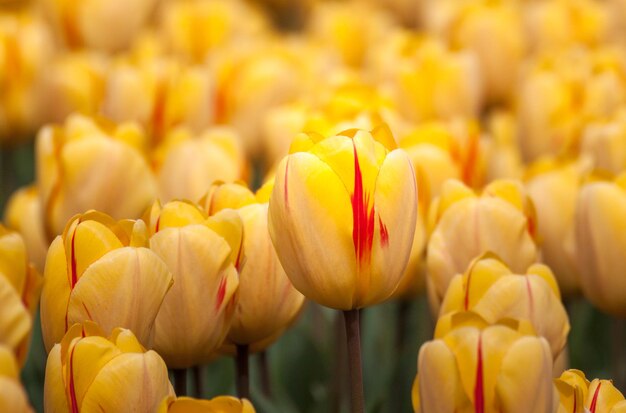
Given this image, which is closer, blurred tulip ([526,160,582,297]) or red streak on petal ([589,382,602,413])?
red streak on petal ([589,382,602,413])

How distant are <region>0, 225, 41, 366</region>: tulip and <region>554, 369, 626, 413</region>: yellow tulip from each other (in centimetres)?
37

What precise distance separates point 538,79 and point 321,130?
0.49m

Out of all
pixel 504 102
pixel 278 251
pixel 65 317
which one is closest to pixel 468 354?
pixel 278 251

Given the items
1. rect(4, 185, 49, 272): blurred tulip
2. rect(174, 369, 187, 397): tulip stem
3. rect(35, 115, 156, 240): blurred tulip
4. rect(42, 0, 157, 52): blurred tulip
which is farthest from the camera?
rect(42, 0, 157, 52): blurred tulip

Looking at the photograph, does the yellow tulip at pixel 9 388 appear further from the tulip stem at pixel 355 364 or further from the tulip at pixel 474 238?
the tulip at pixel 474 238

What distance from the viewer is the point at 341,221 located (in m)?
0.75

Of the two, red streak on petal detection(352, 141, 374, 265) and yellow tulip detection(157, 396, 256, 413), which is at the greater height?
red streak on petal detection(352, 141, 374, 265)

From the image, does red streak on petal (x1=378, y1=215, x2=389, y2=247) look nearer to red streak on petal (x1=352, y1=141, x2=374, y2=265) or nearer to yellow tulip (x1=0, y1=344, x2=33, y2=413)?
red streak on petal (x1=352, y1=141, x2=374, y2=265)

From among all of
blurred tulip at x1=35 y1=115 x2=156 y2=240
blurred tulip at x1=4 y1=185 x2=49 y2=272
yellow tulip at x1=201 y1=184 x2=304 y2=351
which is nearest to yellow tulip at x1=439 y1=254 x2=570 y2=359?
yellow tulip at x1=201 y1=184 x2=304 y2=351

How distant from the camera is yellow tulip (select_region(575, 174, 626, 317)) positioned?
3.11ft

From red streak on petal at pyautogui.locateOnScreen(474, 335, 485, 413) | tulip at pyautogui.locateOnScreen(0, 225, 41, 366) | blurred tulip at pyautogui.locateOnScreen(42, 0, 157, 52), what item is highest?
blurred tulip at pyautogui.locateOnScreen(42, 0, 157, 52)

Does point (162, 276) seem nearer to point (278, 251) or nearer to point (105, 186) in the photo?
point (278, 251)

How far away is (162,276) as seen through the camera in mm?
742

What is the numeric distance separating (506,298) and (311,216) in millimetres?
162
